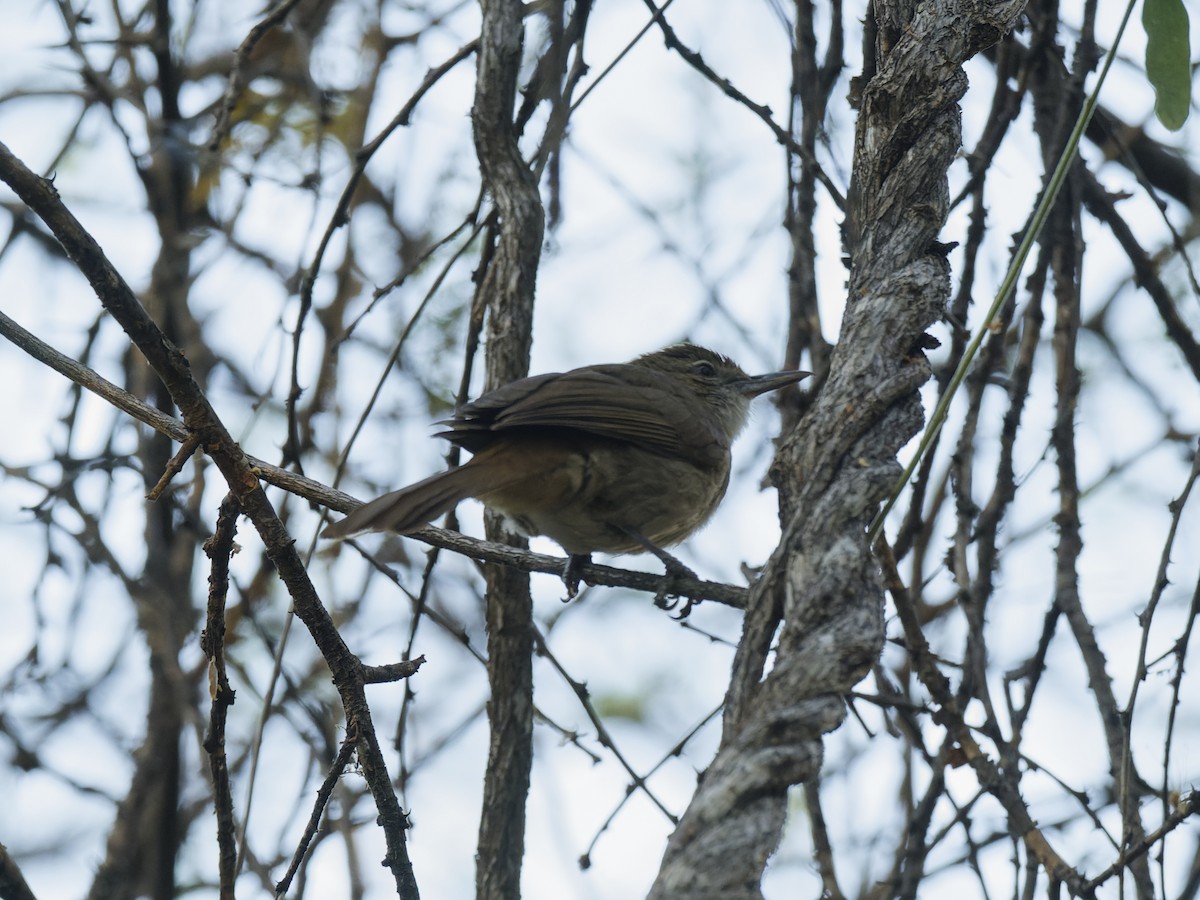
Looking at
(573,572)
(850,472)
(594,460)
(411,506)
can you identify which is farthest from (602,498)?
(850,472)

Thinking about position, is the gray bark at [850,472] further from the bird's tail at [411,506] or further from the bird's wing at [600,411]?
the bird's wing at [600,411]

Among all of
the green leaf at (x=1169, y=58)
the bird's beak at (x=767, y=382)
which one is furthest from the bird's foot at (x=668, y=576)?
the green leaf at (x=1169, y=58)

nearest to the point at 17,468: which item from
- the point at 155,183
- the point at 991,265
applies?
the point at 155,183

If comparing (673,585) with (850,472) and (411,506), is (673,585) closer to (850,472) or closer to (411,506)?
(411,506)

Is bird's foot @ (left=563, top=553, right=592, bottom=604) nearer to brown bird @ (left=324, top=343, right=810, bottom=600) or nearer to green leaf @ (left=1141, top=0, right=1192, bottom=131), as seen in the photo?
brown bird @ (left=324, top=343, right=810, bottom=600)

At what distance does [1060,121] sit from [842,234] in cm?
105

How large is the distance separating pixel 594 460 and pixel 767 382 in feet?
3.68

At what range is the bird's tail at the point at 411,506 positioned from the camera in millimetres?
2732

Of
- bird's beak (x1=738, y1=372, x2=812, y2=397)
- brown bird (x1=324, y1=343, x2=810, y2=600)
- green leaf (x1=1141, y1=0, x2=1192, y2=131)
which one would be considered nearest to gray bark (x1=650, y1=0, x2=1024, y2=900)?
green leaf (x1=1141, y1=0, x2=1192, y2=131)

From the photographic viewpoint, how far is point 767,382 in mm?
4918

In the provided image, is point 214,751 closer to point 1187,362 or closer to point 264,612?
point 1187,362

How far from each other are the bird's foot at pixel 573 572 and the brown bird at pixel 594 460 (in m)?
0.01

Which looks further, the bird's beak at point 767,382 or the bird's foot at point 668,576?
the bird's beak at point 767,382

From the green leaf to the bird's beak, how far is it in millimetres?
1915
